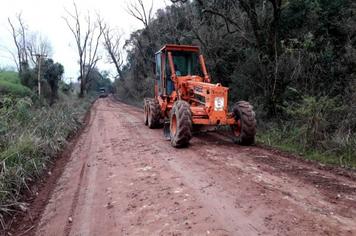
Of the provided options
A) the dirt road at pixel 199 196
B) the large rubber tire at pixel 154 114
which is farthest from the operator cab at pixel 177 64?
the dirt road at pixel 199 196

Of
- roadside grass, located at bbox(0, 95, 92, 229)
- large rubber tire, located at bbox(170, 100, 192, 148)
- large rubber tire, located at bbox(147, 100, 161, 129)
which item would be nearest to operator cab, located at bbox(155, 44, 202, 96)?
large rubber tire, located at bbox(147, 100, 161, 129)

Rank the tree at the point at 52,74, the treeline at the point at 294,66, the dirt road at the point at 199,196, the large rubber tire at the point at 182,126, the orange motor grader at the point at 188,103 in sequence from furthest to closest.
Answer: the tree at the point at 52,74 → the orange motor grader at the point at 188,103 → the large rubber tire at the point at 182,126 → the treeline at the point at 294,66 → the dirt road at the point at 199,196

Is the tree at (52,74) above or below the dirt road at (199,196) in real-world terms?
above

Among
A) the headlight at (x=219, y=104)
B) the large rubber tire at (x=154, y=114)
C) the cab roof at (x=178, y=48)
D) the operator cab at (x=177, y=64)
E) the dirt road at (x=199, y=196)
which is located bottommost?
the dirt road at (x=199, y=196)

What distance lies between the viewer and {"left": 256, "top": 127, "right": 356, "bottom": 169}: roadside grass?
6.88 meters

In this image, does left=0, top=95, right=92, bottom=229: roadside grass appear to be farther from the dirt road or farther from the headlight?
the headlight

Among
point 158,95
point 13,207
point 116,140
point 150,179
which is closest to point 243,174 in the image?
point 150,179

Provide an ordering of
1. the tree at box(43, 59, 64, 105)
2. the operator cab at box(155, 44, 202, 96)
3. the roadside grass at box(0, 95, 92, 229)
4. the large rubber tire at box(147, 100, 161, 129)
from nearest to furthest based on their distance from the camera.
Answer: the roadside grass at box(0, 95, 92, 229)
the operator cab at box(155, 44, 202, 96)
the large rubber tire at box(147, 100, 161, 129)
the tree at box(43, 59, 64, 105)

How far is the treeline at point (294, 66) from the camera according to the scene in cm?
796

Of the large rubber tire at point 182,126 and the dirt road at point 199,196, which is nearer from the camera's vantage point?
the dirt road at point 199,196

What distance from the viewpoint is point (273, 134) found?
9453 millimetres

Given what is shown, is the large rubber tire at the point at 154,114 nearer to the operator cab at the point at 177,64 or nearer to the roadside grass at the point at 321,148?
the operator cab at the point at 177,64

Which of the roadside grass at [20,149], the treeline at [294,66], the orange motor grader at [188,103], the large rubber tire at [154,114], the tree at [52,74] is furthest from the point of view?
the tree at [52,74]

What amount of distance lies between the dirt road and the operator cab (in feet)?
12.2
